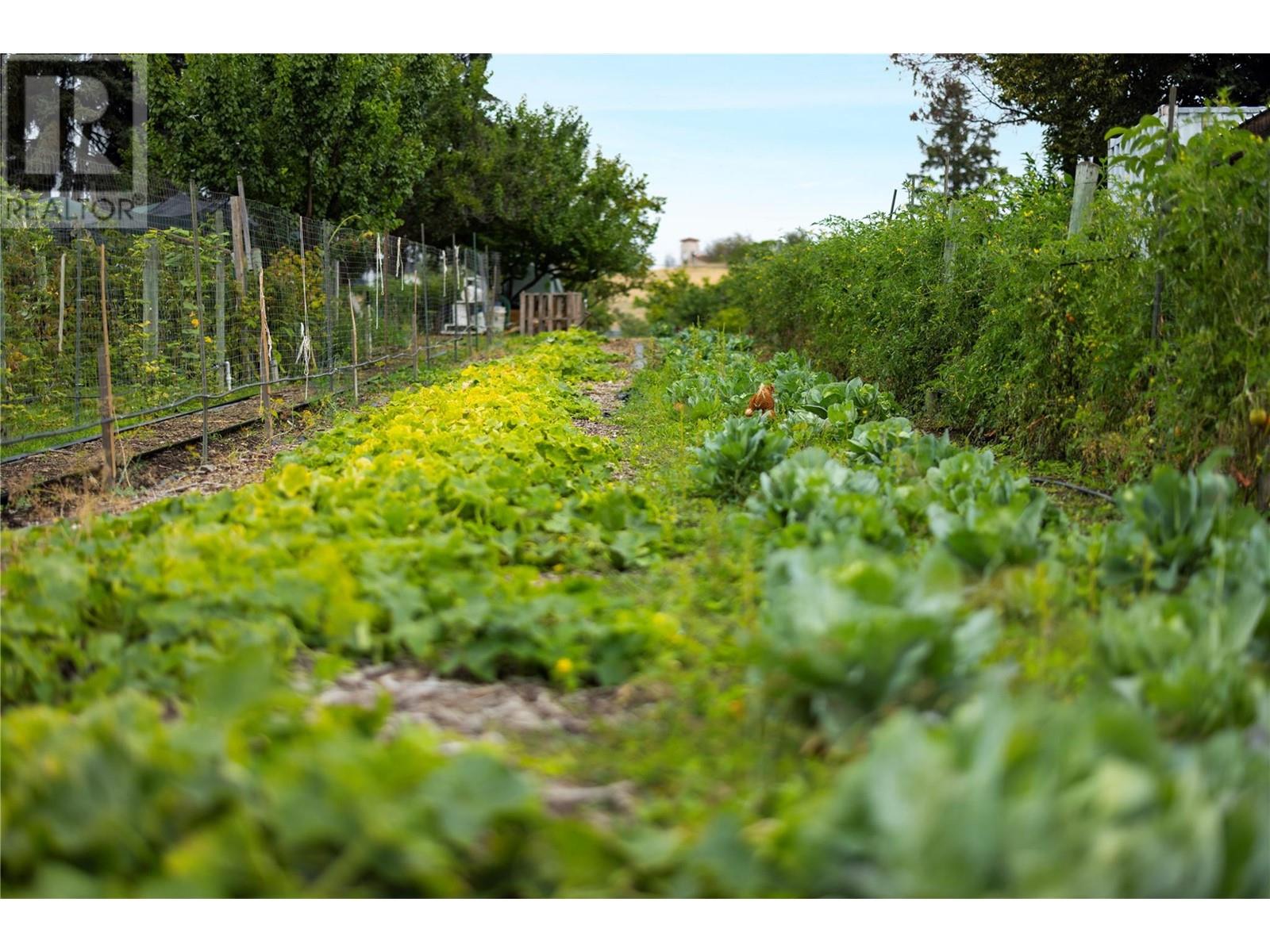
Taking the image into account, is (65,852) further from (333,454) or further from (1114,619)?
(333,454)

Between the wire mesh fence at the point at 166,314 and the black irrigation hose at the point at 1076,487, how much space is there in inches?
208

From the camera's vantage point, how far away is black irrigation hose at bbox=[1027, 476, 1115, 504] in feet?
18.0

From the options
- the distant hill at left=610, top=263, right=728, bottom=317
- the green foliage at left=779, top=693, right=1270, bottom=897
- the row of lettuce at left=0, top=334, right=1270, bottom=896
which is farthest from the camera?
the distant hill at left=610, top=263, right=728, bottom=317

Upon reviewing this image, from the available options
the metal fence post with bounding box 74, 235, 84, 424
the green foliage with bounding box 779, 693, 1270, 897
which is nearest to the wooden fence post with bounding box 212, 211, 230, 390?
the metal fence post with bounding box 74, 235, 84, 424

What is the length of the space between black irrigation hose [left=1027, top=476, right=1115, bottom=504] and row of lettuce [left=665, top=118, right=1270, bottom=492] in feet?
0.56

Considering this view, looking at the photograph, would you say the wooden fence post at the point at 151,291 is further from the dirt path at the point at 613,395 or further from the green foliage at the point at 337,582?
the green foliage at the point at 337,582

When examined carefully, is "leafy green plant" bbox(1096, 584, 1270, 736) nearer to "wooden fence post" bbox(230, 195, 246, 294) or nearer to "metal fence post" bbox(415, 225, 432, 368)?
"wooden fence post" bbox(230, 195, 246, 294)

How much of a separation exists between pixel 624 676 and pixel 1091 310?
13.7 feet

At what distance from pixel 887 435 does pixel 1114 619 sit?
11.3 feet

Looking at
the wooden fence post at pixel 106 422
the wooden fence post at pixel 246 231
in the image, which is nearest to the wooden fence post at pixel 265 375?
the wooden fence post at pixel 246 231

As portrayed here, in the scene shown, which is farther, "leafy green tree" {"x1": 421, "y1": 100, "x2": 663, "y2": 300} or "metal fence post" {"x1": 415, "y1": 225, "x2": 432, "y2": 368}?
"leafy green tree" {"x1": 421, "y1": 100, "x2": 663, "y2": 300}

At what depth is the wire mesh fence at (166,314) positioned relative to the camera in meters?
7.59

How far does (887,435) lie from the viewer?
6316mm
